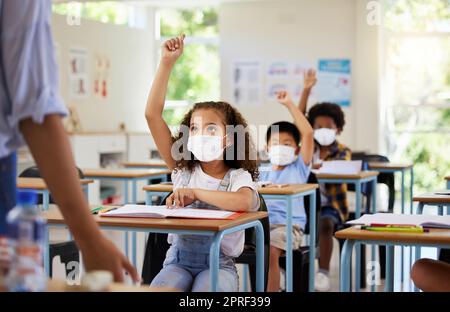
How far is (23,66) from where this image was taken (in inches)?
44.8

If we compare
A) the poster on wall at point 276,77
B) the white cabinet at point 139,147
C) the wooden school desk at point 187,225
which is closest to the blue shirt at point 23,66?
the wooden school desk at point 187,225

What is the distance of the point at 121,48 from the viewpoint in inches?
383

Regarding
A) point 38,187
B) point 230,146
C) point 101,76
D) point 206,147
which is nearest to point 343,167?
point 38,187

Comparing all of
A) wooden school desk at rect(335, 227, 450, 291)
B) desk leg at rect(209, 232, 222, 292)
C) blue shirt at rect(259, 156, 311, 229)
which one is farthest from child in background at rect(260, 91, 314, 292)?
wooden school desk at rect(335, 227, 450, 291)

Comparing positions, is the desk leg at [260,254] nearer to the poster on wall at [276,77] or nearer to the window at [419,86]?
the window at [419,86]

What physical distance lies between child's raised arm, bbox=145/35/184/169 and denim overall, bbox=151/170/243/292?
366 millimetres

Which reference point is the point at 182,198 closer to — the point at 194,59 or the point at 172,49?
the point at 172,49

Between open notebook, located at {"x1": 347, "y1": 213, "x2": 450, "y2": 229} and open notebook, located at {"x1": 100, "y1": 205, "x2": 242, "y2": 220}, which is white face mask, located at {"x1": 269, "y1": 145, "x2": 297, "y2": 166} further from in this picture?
open notebook, located at {"x1": 347, "y1": 213, "x2": 450, "y2": 229}

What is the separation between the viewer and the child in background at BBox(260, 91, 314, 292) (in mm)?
3883

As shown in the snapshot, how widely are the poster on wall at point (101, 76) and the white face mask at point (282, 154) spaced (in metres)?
5.25

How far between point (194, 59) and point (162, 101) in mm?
7588

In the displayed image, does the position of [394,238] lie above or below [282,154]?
below

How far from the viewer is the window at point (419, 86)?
9.09 meters
